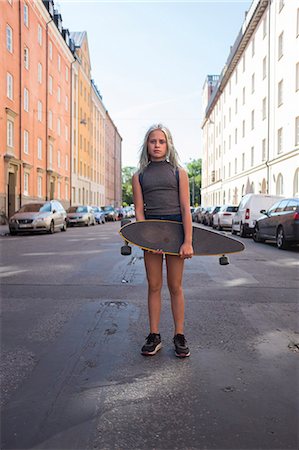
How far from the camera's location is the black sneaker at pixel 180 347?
3.60 metres

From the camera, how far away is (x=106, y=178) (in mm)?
81000

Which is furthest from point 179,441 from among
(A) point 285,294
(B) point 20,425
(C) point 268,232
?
(C) point 268,232

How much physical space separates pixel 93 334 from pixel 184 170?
1.78 meters

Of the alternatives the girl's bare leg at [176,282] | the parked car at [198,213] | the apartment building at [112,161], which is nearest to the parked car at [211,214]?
the parked car at [198,213]

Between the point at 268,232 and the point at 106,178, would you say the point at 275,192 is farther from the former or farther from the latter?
the point at 106,178

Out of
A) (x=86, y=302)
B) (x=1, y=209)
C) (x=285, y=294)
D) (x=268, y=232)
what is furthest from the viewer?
(x=1, y=209)

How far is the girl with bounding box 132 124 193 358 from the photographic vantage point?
3.57m

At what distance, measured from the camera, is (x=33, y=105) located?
35.3 metres

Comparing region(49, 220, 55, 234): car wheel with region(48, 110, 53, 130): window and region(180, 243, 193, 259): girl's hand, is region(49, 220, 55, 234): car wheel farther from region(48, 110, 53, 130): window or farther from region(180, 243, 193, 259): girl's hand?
region(48, 110, 53, 130): window

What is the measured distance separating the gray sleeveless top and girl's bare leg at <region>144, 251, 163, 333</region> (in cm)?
36

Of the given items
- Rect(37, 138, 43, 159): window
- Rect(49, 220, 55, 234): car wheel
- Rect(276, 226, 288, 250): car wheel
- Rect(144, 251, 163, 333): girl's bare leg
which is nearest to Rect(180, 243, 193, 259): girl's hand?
Rect(144, 251, 163, 333): girl's bare leg

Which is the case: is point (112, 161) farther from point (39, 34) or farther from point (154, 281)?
point (154, 281)

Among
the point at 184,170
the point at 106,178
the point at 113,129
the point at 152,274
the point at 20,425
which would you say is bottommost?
the point at 20,425

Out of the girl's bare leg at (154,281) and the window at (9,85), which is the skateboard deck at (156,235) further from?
the window at (9,85)
